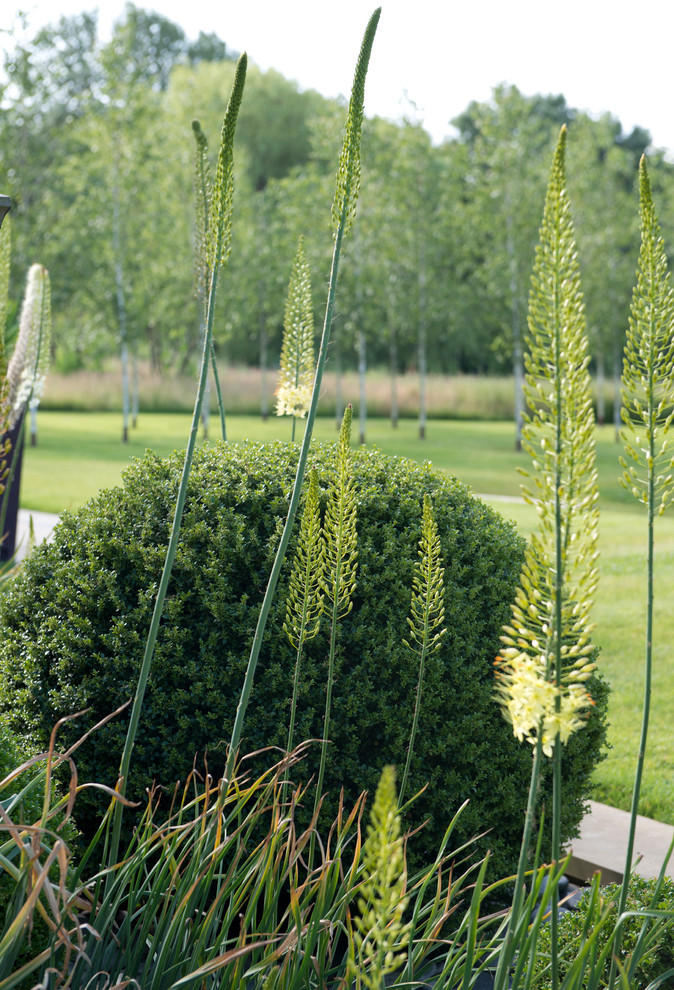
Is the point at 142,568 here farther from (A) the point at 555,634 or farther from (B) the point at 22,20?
(B) the point at 22,20

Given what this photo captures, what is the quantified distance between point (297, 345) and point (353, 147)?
1.83 meters

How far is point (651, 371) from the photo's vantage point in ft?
5.01

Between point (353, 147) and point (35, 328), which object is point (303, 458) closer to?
point (353, 147)

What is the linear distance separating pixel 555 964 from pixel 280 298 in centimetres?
3067

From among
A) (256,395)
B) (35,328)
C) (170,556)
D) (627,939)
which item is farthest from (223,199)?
(256,395)

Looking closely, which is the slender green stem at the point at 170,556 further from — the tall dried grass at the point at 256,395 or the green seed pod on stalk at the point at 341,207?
the tall dried grass at the point at 256,395

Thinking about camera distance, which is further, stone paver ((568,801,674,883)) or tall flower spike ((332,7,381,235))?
stone paver ((568,801,674,883))

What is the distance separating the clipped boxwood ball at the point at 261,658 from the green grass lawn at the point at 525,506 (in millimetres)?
624

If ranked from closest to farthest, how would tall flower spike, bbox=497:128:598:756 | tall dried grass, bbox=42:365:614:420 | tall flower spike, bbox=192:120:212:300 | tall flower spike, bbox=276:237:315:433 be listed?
tall flower spike, bbox=497:128:598:756 → tall flower spike, bbox=192:120:212:300 → tall flower spike, bbox=276:237:315:433 → tall dried grass, bbox=42:365:614:420

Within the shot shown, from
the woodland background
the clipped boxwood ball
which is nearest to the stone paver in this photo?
the clipped boxwood ball

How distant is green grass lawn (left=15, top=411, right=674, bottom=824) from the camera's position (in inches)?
194

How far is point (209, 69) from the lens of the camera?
46156mm

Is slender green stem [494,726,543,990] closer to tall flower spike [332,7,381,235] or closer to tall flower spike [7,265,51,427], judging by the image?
tall flower spike [332,7,381,235]

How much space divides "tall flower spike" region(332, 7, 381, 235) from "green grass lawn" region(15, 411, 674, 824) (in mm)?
806
